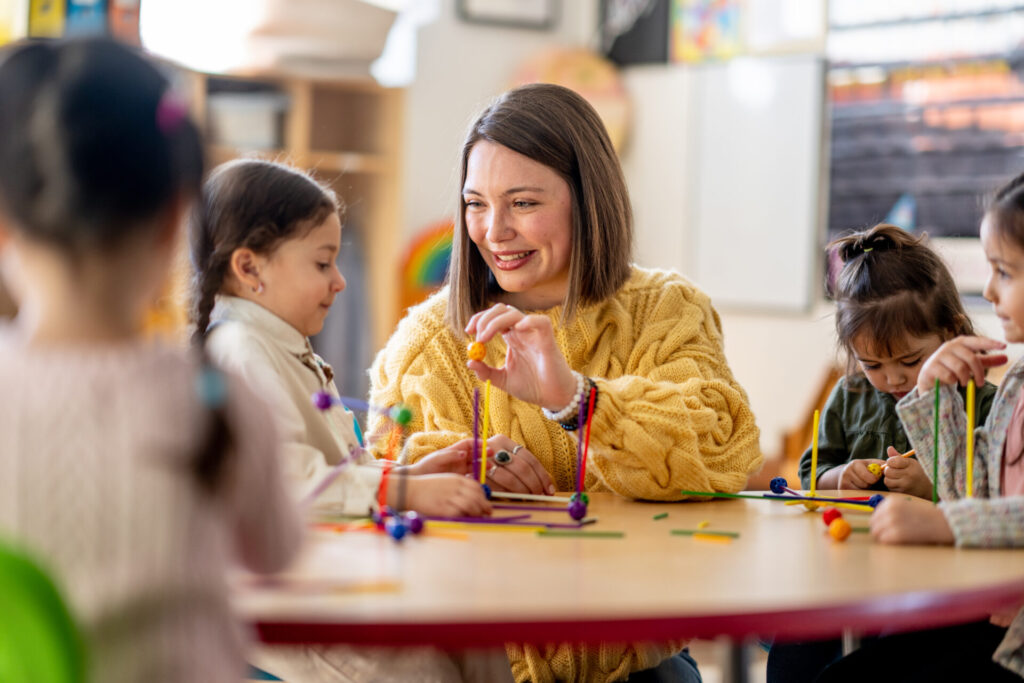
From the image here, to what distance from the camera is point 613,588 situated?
1.04m

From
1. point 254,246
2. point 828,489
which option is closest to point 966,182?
point 828,489

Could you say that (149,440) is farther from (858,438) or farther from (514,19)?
(514,19)

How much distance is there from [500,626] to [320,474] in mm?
497

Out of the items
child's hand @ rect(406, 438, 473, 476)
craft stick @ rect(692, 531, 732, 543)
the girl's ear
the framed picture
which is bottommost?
craft stick @ rect(692, 531, 732, 543)

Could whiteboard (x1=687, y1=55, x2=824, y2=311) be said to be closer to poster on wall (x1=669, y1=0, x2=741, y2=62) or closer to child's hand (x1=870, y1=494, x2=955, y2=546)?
poster on wall (x1=669, y1=0, x2=741, y2=62)

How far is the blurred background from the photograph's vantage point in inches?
164

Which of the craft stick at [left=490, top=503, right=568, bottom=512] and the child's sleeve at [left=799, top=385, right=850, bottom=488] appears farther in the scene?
the child's sleeve at [left=799, top=385, right=850, bottom=488]

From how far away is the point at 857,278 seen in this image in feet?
6.61

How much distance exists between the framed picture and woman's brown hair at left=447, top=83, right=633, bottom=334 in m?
3.45

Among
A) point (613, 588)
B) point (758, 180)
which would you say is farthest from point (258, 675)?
point (758, 180)

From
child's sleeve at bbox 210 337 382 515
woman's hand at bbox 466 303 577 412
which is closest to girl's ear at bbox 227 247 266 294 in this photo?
child's sleeve at bbox 210 337 382 515

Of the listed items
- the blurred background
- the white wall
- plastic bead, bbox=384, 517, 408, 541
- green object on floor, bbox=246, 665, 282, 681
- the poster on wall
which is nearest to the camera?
plastic bead, bbox=384, 517, 408, 541

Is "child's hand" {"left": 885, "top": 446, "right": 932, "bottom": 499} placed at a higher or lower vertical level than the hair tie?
lower

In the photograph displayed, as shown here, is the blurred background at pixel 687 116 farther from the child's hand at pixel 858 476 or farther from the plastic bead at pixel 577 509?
the plastic bead at pixel 577 509
